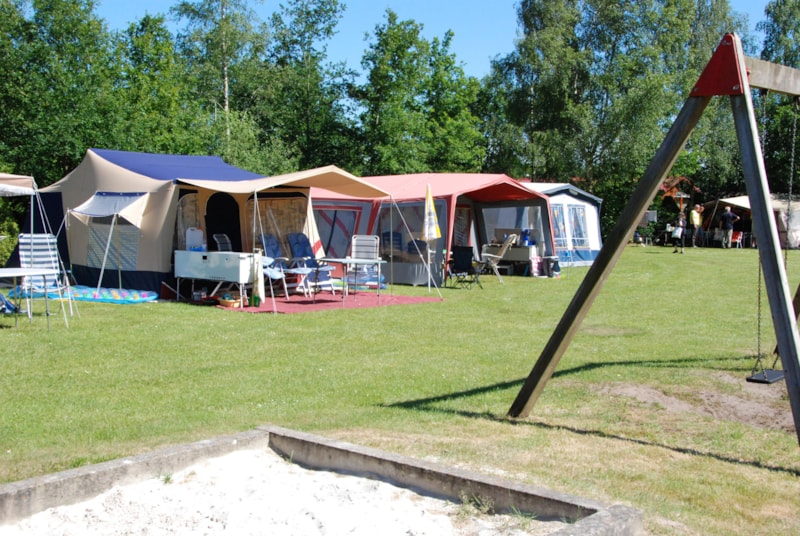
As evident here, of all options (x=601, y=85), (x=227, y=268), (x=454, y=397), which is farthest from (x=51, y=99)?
(x=601, y=85)

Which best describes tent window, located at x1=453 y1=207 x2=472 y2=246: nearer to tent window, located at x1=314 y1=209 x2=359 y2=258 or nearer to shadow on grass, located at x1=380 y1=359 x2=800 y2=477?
tent window, located at x1=314 y1=209 x2=359 y2=258

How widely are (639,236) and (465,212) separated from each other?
13679 mm

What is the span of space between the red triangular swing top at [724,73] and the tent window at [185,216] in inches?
371

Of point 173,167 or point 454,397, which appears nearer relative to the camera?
point 454,397

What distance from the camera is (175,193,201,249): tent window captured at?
1198 centimetres

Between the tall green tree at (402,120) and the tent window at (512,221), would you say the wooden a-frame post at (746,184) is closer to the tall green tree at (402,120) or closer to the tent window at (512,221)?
the tent window at (512,221)

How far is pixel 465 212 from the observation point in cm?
1678

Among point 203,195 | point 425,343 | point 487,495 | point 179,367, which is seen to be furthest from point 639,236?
point 487,495

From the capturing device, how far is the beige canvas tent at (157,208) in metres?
11.8

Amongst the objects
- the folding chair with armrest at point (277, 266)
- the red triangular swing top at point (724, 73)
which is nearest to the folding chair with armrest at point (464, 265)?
the folding chair with armrest at point (277, 266)

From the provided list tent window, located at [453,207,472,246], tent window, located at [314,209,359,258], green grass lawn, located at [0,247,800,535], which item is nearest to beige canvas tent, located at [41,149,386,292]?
tent window, located at [314,209,359,258]

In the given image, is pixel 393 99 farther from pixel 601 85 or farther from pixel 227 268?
pixel 227 268

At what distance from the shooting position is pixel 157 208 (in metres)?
12.0

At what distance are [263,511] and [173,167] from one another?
1085cm
